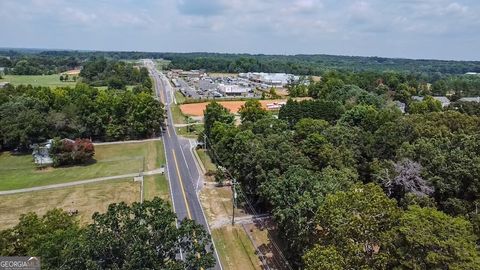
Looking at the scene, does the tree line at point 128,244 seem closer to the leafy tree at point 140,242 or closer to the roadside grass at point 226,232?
the leafy tree at point 140,242

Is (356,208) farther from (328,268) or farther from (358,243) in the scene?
(328,268)

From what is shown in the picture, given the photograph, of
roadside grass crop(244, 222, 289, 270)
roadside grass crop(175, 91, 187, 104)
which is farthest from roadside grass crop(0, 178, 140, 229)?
roadside grass crop(175, 91, 187, 104)

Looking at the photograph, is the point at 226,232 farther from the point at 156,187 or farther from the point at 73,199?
the point at 73,199

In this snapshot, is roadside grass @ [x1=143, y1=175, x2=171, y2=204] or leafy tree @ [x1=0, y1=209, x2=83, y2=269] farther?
roadside grass @ [x1=143, y1=175, x2=171, y2=204]

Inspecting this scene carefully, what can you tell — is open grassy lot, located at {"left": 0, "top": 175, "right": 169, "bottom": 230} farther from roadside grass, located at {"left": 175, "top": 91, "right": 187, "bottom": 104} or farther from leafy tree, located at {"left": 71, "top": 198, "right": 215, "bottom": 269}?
roadside grass, located at {"left": 175, "top": 91, "right": 187, "bottom": 104}

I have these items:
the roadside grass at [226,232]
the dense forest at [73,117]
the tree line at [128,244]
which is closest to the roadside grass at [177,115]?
the dense forest at [73,117]

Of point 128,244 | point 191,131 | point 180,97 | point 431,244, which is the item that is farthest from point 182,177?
point 180,97
